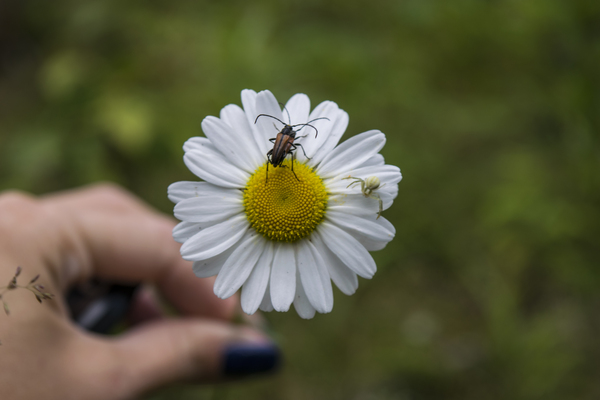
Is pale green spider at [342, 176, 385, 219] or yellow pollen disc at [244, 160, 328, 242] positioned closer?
pale green spider at [342, 176, 385, 219]

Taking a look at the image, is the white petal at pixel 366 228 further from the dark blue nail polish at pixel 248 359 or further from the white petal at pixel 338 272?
the dark blue nail polish at pixel 248 359

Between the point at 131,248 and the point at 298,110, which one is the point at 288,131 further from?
the point at 131,248

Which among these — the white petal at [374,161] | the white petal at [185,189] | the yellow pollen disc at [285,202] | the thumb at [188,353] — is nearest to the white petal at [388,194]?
the white petal at [374,161]

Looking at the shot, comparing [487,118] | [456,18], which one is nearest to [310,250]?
[487,118]

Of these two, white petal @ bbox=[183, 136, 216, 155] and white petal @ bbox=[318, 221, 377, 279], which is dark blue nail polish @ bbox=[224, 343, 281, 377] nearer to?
white petal @ bbox=[318, 221, 377, 279]

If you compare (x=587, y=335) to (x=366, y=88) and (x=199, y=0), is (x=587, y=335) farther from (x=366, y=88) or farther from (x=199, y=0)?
(x=199, y=0)

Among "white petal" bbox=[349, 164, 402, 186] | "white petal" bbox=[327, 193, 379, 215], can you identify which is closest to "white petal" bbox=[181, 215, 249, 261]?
"white petal" bbox=[327, 193, 379, 215]
